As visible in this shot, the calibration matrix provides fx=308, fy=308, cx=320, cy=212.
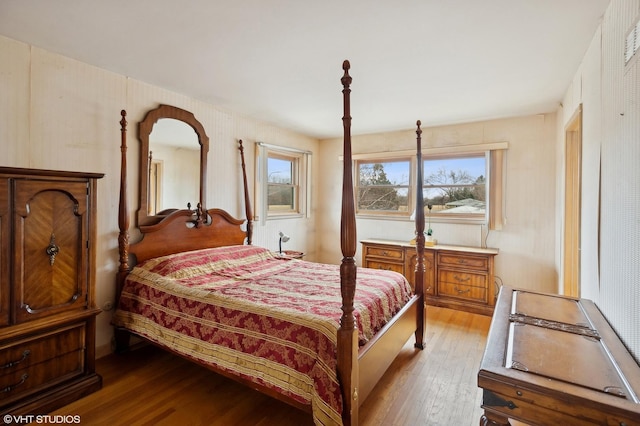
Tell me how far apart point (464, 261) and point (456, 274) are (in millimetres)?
194

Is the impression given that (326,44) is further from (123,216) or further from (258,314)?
(123,216)

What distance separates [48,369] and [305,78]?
2.87m

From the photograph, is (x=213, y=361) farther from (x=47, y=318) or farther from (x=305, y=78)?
(x=305, y=78)

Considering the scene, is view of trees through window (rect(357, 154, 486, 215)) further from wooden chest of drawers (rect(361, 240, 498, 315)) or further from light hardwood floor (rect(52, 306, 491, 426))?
light hardwood floor (rect(52, 306, 491, 426))

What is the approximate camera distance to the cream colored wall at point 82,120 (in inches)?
85.8

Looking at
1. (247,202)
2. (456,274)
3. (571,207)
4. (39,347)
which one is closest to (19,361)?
(39,347)

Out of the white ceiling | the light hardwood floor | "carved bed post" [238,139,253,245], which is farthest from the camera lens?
"carved bed post" [238,139,253,245]

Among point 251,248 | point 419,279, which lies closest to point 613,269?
point 419,279

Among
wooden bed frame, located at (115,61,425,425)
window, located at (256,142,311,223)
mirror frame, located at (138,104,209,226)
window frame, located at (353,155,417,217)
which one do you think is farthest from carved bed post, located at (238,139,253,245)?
window frame, located at (353,155,417,217)

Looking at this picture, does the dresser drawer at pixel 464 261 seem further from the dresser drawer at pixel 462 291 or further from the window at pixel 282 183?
the window at pixel 282 183

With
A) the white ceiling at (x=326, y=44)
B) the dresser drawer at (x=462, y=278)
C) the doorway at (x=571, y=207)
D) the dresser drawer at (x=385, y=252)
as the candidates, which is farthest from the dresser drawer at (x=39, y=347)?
the doorway at (x=571, y=207)

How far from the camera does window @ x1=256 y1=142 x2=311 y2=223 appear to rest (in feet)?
13.9

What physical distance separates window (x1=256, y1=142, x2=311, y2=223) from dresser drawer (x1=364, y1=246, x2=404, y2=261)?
1.24 meters

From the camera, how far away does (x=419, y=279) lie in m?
2.96
